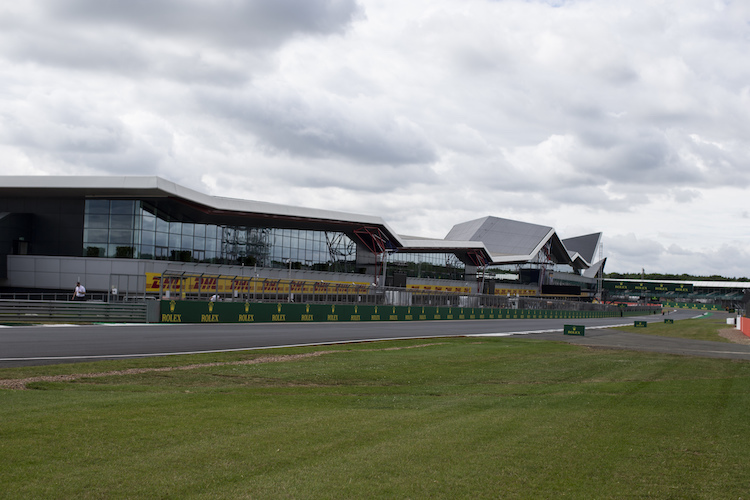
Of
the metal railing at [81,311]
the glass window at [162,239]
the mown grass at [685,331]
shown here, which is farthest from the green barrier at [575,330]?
the glass window at [162,239]

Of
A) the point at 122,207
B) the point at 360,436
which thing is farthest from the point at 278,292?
the point at 360,436

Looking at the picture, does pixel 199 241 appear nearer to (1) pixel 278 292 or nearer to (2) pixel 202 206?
(2) pixel 202 206

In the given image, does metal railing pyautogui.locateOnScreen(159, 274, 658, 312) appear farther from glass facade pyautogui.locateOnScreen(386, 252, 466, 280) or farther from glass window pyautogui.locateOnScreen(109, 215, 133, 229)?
glass facade pyautogui.locateOnScreen(386, 252, 466, 280)

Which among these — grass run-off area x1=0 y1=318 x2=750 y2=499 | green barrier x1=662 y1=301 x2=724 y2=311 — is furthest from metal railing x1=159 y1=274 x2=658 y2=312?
green barrier x1=662 y1=301 x2=724 y2=311

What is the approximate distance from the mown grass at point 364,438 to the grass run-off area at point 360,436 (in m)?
0.03

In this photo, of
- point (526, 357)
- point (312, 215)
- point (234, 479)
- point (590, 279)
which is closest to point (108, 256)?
point (312, 215)

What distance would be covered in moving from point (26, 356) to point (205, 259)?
38.9m

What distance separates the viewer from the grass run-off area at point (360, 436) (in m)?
5.66

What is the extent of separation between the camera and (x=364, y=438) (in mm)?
7449

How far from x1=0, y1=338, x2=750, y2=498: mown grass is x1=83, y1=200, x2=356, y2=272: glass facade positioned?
114 ft

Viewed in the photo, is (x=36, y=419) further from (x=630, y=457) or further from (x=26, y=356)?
(x=26, y=356)

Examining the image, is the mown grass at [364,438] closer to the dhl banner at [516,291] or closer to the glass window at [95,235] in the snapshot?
the glass window at [95,235]

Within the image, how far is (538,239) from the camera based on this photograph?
12362 centimetres

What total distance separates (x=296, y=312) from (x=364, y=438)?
105ft
